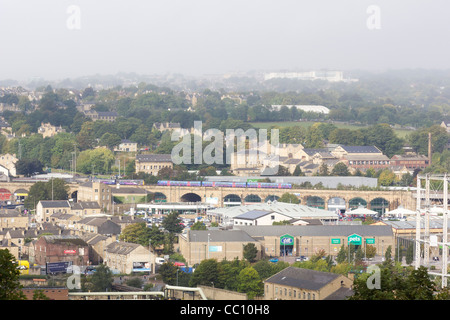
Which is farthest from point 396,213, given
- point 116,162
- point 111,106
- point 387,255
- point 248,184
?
point 111,106

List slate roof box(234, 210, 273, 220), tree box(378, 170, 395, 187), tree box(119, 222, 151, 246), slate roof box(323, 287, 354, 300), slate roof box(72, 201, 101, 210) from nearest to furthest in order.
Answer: slate roof box(323, 287, 354, 300)
tree box(119, 222, 151, 246)
slate roof box(234, 210, 273, 220)
slate roof box(72, 201, 101, 210)
tree box(378, 170, 395, 187)

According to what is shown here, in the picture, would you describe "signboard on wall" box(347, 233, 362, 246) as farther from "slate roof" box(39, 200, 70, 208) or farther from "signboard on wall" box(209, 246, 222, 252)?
"slate roof" box(39, 200, 70, 208)

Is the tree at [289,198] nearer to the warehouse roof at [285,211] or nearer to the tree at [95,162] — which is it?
the warehouse roof at [285,211]

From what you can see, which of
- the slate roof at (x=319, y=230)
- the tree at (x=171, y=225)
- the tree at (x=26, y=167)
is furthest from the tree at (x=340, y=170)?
the slate roof at (x=319, y=230)

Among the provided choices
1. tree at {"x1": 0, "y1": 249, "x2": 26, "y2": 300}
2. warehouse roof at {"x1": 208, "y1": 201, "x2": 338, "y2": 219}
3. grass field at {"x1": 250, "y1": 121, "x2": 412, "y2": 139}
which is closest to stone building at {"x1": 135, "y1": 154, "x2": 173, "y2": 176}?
warehouse roof at {"x1": 208, "y1": 201, "x2": 338, "y2": 219}
